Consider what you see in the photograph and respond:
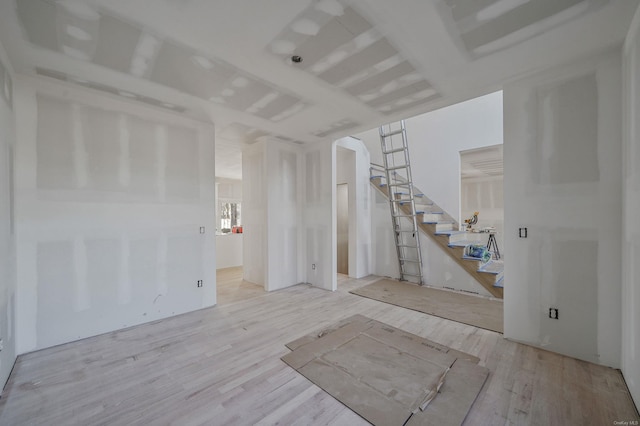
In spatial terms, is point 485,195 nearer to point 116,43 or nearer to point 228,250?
point 228,250

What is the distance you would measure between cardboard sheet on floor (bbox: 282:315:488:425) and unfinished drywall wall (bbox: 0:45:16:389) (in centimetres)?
234

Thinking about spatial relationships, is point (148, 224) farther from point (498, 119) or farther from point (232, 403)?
point (498, 119)

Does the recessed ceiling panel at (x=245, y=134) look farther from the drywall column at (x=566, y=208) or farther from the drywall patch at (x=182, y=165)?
the drywall column at (x=566, y=208)

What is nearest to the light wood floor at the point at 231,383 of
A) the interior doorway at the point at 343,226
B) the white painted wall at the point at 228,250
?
the interior doorway at the point at 343,226

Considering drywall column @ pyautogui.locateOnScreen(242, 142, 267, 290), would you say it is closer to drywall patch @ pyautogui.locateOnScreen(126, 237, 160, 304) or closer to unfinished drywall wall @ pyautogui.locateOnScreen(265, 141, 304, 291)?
unfinished drywall wall @ pyautogui.locateOnScreen(265, 141, 304, 291)

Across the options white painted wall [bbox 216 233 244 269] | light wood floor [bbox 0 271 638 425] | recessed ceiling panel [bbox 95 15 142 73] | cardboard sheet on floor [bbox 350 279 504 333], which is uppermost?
recessed ceiling panel [bbox 95 15 142 73]

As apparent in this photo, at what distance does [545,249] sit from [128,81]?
454 centimetres

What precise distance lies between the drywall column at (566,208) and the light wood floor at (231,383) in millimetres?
283

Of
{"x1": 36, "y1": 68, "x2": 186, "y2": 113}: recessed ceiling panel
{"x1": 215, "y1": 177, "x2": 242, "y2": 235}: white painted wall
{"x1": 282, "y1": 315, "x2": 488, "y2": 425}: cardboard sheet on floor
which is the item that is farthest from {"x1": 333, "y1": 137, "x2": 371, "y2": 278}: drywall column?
{"x1": 215, "y1": 177, "x2": 242, "y2": 235}: white painted wall

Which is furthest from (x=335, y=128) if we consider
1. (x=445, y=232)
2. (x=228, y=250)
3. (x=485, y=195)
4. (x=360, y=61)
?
(x=485, y=195)

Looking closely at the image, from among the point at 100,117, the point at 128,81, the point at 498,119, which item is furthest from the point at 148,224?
the point at 498,119

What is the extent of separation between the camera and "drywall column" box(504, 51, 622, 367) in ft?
6.95

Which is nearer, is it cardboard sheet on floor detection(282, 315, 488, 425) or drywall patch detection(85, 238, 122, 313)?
cardboard sheet on floor detection(282, 315, 488, 425)

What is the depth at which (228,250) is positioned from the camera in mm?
6340
